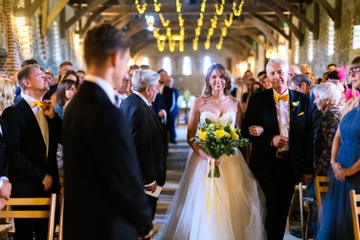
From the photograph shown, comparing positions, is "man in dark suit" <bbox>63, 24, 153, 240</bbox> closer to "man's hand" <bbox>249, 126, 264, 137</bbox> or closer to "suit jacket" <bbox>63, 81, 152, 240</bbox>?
"suit jacket" <bbox>63, 81, 152, 240</bbox>

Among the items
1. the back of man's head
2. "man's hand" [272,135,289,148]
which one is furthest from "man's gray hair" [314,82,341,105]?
the back of man's head

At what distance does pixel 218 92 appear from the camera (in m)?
4.66

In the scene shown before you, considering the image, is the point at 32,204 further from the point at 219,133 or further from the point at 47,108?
the point at 219,133

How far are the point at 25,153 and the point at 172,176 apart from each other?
539 cm

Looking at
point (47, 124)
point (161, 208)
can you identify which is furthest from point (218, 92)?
point (161, 208)

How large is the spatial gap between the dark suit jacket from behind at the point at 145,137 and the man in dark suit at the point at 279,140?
0.99 meters

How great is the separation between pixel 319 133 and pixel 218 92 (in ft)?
3.29

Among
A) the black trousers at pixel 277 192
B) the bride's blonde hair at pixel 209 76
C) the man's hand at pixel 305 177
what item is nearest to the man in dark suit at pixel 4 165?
the bride's blonde hair at pixel 209 76

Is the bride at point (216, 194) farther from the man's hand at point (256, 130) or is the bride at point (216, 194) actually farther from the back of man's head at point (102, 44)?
the back of man's head at point (102, 44)

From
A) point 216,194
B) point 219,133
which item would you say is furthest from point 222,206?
point 219,133

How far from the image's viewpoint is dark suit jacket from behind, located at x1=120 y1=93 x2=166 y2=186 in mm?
3641

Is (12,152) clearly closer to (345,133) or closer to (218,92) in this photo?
(218,92)

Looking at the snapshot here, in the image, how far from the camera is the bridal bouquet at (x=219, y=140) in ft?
13.6

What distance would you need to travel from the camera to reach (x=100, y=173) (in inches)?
84.9
